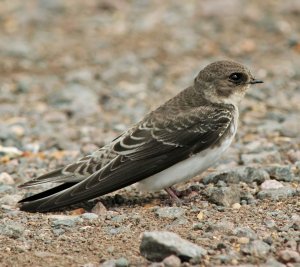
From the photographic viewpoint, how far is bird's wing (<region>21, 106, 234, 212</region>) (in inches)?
298

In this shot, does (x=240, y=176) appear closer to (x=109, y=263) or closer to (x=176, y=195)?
(x=176, y=195)

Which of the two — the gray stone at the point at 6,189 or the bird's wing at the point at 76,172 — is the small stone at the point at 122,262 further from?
the gray stone at the point at 6,189

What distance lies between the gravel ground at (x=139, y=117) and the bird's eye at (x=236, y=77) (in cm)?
94

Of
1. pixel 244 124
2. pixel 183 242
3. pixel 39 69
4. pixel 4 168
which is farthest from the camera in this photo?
pixel 39 69

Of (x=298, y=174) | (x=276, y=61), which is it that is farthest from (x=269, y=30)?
(x=298, y=174)

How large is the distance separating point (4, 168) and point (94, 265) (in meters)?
3.58

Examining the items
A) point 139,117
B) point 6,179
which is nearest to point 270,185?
point 6,179

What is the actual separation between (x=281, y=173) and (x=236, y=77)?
Result: 1.10 metres

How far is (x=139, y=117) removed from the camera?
1165 cm

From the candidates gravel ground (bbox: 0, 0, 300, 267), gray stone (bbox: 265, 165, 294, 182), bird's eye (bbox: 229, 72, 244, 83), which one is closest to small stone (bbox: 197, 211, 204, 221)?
A: gravel ground (bbox: 0, 0, 300, 267)

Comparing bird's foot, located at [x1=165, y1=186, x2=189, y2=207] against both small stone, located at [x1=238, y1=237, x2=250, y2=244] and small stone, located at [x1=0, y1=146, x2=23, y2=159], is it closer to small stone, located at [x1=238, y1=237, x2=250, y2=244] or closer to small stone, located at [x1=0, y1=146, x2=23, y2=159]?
small stone, located at [x1=238, y1=237, x2=250, y2=244]

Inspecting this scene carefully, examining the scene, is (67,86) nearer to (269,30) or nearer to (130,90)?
(130,90)

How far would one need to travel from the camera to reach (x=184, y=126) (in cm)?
791

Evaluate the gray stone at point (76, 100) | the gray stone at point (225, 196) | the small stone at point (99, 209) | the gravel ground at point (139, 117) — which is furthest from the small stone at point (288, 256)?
the gray stone at point (76, 100)
